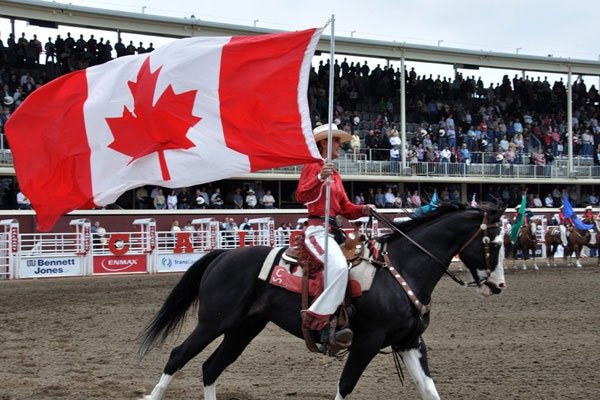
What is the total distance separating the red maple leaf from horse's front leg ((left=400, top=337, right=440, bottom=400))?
2.65 meters

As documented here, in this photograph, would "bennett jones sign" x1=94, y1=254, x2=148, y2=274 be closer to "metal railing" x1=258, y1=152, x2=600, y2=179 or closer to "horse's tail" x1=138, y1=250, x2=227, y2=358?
"metal railing" x1=258, y1=152, x2=600, y2=179

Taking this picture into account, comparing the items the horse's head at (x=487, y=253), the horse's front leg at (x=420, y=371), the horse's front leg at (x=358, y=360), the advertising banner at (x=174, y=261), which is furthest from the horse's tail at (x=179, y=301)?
the advertising banner at (x=174, y=261)

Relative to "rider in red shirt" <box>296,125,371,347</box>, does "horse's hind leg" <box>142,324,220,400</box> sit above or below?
below

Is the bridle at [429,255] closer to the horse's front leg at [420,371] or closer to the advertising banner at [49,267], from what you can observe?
the horse's front leg at [420,371]

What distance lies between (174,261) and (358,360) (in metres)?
18.3

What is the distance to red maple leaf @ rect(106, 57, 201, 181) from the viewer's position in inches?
260

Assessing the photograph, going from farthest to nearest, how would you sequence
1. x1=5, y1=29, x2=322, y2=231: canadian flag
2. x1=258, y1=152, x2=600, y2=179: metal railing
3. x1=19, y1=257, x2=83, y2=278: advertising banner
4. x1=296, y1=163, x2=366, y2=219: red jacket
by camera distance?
x1=258, y1=152, x2=600, y2=179: metal railing < x1=19, y1=257, x2=83, y2=278: advertising banner < x1=5, y1=29, x2=322, y2=231: canadian flag < x1=296, y1=163, x2=366, y2=219: red jacket

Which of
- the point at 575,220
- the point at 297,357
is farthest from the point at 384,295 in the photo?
the point at 575,220

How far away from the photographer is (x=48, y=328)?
11.5m

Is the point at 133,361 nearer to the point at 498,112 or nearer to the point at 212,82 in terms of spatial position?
the point at 212,82

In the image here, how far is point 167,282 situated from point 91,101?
41.9 feet

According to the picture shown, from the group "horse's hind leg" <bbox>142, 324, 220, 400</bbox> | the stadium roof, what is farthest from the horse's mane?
the stadium roof

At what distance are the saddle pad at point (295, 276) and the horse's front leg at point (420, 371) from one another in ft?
2.23

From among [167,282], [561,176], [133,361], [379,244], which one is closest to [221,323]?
[379,244]
